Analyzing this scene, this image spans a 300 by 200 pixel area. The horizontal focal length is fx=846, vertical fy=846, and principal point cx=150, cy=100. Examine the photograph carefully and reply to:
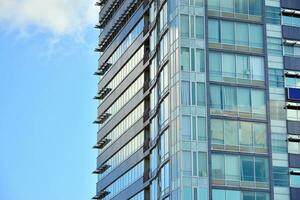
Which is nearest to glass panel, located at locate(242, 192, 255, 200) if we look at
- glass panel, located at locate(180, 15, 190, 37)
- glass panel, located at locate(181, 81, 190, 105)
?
glass panel, located at locate(181, 81, 190, 105)

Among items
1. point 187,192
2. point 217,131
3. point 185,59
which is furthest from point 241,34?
point 187,192

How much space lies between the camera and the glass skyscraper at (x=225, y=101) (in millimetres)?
74812

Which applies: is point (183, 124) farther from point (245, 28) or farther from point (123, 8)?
point (123, 8)

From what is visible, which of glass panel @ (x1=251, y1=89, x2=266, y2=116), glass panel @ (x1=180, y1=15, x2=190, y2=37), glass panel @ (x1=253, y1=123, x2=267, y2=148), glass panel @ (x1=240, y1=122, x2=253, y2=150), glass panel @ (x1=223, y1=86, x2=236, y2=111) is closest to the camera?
glass panel @ (x1=240, y1=122, x2=253, y2=150)

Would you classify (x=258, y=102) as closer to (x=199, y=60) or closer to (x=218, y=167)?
(x=199, y=60)

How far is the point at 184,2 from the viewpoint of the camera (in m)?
78.1

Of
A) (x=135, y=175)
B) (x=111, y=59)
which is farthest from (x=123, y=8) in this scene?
(x=135, y=175)

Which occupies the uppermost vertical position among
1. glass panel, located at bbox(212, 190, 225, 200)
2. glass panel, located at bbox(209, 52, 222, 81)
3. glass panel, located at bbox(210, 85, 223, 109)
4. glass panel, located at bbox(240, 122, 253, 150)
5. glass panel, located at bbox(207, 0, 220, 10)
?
glass panel, located at bbox(207, 0, 220, 10)

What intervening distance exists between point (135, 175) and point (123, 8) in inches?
883

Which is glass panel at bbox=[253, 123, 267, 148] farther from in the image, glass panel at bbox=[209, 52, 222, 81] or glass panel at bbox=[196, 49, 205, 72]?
glass panel at bbox=[196, 49, 205, 72]

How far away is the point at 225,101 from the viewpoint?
77188 mm

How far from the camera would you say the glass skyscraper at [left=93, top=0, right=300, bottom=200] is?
7481 cm

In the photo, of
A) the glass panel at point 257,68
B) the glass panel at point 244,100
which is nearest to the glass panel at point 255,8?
the glass panel at point 257,68

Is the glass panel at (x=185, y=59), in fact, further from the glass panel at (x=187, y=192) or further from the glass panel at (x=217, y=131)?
the glass panel at (x=187, y=192)
